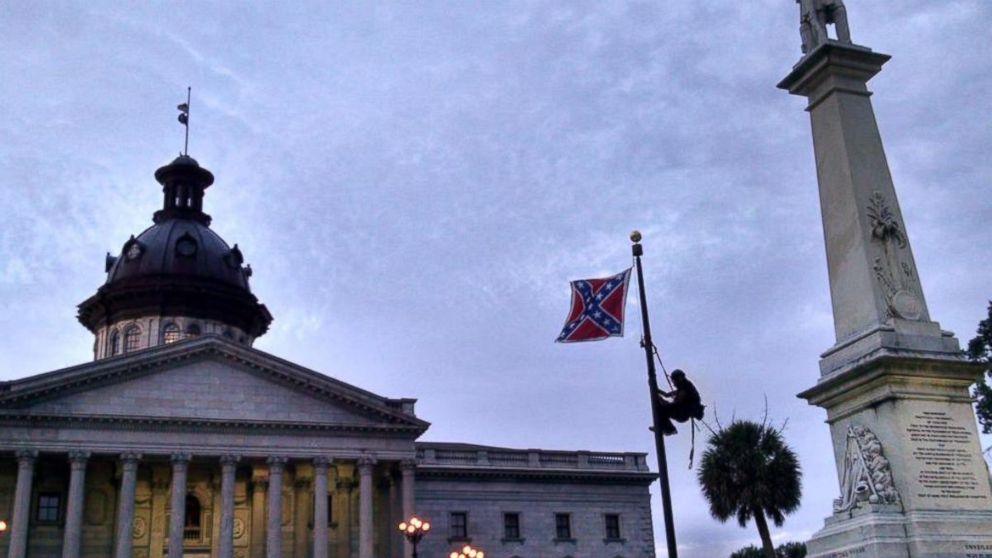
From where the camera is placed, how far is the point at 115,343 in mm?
67000

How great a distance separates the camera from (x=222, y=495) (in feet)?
167

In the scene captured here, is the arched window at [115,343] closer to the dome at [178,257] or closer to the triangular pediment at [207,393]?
the dome at [178,257]

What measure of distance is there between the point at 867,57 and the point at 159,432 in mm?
40848

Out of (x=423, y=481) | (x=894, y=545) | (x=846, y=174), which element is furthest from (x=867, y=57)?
(x=423, y=481)

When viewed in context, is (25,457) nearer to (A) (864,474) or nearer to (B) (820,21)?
(B) (820,21)

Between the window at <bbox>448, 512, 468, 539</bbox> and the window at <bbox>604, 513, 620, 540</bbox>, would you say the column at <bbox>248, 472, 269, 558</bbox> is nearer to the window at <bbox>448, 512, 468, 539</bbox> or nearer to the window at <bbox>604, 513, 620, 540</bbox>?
the window at <bbox>448, 512, 468, 539</bbox>

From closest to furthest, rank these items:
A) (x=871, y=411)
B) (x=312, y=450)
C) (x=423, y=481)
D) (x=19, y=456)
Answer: (x=871, y=411)
(x=19, y=456)
(x=312, y=450)
(x=423, y=481)

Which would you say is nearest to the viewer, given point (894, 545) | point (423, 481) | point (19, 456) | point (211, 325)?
point (894, 545)

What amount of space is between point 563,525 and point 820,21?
155 ft

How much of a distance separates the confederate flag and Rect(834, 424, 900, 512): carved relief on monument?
5052 millimetres

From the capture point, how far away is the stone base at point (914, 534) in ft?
46.7

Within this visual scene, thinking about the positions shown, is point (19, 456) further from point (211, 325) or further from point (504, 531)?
point (504, 531)

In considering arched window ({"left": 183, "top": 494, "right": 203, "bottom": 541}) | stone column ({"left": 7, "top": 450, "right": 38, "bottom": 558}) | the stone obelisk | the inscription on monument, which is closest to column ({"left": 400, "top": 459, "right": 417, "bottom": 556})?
arched window ({"left": 183, "top": 494, "right": 203, "bottom": 541})

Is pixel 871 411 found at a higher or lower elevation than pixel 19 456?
lower
